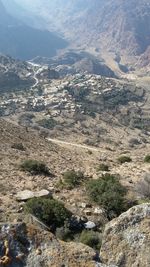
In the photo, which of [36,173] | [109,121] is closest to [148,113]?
[109,121]

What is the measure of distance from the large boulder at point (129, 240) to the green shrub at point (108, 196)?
720 centimetres

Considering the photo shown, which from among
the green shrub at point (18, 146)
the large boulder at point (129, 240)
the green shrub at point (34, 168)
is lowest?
the green shrub at point (18, 146)

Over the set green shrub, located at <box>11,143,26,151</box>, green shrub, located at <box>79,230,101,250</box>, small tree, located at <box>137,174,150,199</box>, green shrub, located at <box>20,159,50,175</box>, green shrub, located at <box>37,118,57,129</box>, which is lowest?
green shrub, located at <box>37,118,57,129</box>

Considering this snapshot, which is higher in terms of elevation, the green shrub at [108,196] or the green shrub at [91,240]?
the green shrub at [91,240]

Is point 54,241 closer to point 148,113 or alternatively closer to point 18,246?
point 18,246

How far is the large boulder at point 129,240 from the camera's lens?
8.12 meters

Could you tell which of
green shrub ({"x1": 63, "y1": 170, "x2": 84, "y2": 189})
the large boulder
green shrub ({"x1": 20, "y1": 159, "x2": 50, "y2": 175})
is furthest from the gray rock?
the large boulder

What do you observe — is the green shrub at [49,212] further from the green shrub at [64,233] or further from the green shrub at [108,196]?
the green shrub at [108,196]

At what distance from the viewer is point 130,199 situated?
17734 millimetres

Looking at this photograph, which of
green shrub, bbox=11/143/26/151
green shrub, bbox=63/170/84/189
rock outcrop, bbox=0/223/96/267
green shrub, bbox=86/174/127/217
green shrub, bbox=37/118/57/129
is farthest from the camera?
green shrub, bbox=37/118/57/129

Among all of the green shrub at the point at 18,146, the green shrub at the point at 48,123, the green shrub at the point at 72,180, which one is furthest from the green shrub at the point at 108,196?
the green shrub at the point at 48,123

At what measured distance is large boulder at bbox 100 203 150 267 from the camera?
26.6 ft

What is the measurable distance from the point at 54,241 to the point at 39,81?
163 metres

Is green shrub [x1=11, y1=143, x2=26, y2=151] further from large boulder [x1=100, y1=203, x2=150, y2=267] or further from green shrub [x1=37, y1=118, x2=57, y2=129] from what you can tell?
green shrub [x1=37, y1=118, x2=57, y2=129]
